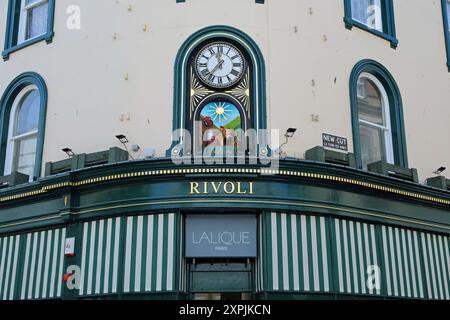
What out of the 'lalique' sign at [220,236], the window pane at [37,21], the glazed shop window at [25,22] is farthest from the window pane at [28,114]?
the 'lalique' sign at [220,236]

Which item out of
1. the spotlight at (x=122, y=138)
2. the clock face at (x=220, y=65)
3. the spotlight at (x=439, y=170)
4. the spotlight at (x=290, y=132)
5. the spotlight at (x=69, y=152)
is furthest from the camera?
the spotlight at (x=439, y=170)

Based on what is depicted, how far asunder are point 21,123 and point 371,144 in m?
9.24

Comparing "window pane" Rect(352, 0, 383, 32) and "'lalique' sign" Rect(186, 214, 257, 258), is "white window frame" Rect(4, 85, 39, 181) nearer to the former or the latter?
"'lalique' sign" Rect(186, 214, 257, 258)

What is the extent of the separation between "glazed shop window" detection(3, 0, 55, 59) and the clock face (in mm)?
4887

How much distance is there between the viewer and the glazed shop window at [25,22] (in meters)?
18.2

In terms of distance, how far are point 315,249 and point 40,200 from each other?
21.7 ft

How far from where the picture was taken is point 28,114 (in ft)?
59.1

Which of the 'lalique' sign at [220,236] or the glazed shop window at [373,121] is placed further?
the glazed shop window at [373,121]

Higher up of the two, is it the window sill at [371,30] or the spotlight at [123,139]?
the window sill at [371,30]

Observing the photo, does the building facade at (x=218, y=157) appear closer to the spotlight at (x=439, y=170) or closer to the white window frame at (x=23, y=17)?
the spotlight at (x=439, y=170)

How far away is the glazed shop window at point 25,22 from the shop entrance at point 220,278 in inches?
309

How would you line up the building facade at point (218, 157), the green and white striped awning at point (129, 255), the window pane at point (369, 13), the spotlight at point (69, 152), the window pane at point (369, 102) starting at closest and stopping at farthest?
the green and white striped awning at point (129, 255) → the building facade at point (218, 157) → the spotlight at point (69, 152) → the window pane at point (369, 102) → the window pane at point (369, 13)

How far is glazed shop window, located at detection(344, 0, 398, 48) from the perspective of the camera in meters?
17.7
